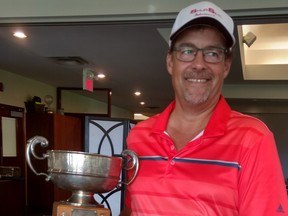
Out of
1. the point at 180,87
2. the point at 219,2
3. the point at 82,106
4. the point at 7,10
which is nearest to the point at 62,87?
the point at 82,106

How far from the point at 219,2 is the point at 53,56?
8.54 feet

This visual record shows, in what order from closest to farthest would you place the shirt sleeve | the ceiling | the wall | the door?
1. the shirt sleeve
2. the ceiling
3. the door
4. the wall

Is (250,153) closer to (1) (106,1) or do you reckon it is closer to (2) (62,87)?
(1) (106,1)

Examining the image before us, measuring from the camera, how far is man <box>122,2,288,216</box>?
3.26 ft

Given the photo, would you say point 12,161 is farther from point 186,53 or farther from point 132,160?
point 186,53

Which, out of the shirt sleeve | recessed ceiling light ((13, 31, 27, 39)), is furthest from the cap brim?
recessed ceiling light ((13, 31, 27, 39))

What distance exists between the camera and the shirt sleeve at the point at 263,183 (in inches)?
38.4

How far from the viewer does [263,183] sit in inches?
38.4

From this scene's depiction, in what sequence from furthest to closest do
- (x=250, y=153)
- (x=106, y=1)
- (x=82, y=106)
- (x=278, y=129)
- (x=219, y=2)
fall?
(x=278, y=129), (x=82, y=106), (x=106, y=1), (x=219, y=2), (x=250, y=153)

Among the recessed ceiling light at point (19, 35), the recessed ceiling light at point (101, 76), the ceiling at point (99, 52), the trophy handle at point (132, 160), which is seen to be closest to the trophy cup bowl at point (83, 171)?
the trophy handle at point (132, 160)

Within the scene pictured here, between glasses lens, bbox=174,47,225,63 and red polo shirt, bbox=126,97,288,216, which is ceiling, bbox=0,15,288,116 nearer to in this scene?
glasses lens, bbox=174,47,225,63

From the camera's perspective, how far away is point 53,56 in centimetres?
429

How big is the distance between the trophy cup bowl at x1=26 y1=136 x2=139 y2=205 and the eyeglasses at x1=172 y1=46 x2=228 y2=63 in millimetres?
336

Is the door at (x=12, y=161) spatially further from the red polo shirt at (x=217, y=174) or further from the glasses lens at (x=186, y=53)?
the glasses lens at (x=186, y=53)
